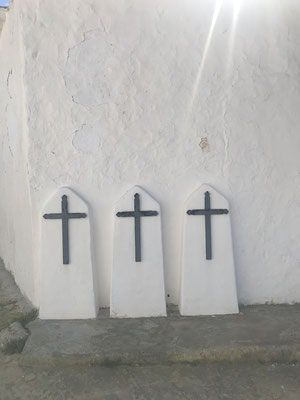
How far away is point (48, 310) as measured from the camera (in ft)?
11.7

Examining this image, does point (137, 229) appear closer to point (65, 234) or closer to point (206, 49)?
point (65, 234)

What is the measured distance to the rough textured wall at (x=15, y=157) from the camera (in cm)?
382

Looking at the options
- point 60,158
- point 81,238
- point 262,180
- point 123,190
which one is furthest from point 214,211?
point 60,158

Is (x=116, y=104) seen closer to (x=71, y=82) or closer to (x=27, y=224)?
(x=71, y=82)

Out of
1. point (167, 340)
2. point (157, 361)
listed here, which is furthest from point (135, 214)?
point (157, 361)

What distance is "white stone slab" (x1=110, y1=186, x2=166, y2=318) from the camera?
3.56m

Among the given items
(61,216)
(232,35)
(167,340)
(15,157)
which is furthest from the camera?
(15,157)

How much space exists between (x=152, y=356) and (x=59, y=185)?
173 centimetres

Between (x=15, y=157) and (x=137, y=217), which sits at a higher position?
(x=15, y=157)

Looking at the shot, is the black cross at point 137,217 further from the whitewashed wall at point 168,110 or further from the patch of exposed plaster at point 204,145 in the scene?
the patch of exposed plaster at point 204,145

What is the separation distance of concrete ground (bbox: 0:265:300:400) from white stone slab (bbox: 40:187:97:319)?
142 mm

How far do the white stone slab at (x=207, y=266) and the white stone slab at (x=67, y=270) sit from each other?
89 centimetres

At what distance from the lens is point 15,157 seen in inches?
168

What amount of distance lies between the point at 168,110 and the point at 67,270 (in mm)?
1758
